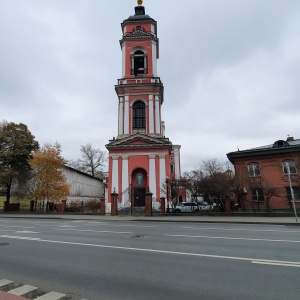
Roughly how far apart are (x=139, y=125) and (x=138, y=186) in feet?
29.8

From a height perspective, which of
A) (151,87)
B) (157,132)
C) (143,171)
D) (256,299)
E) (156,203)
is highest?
(151,87)

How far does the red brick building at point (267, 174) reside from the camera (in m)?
29.9

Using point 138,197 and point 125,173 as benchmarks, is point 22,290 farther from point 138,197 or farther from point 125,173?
point 125,173

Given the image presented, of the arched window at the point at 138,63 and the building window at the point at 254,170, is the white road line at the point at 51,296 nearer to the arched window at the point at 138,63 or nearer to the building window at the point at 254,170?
the building window at the point at 254,170

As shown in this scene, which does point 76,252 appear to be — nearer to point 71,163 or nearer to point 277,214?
point 277,214

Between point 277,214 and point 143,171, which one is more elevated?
point 143,171

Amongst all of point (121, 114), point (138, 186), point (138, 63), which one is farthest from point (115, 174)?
point (138, 63)

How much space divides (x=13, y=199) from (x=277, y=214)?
36410 mm

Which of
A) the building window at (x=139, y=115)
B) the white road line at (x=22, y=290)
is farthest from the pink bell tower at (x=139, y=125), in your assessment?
the white road line at (x=22, y=290)

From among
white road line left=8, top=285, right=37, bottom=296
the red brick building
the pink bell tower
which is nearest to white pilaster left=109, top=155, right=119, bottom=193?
the pink bell tower

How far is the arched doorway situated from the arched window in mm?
15702

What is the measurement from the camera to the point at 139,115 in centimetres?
3884

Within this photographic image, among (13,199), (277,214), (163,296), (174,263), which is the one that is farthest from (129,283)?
(13,199)

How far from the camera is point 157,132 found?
123 feet
